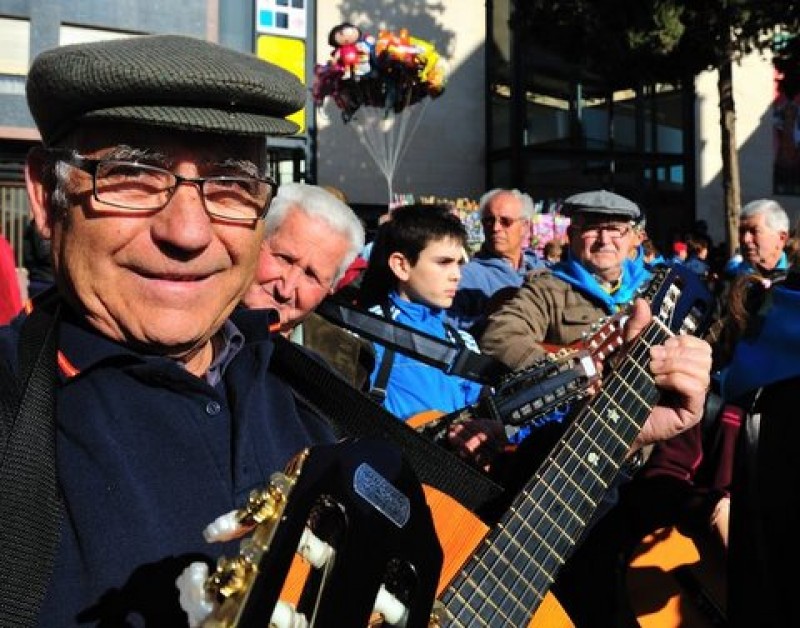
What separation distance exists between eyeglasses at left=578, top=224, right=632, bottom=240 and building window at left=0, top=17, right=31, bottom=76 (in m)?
11.6

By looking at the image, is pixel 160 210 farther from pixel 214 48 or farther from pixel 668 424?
pixel 668 424

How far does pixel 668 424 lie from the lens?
6.36ft

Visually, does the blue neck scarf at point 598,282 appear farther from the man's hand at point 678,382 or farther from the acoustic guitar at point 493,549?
the man's hand at point 678,382

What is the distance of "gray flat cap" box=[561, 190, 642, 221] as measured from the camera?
4117 millimetres

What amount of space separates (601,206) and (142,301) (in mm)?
3130

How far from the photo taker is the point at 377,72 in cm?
1301

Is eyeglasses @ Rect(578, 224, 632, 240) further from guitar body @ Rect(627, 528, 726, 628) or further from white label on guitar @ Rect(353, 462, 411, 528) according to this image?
white label on guitar @ Rect(353, 462, 411, 528)

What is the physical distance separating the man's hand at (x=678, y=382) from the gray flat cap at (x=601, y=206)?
89.1 inches

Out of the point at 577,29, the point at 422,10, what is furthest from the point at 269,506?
the point at 422,10

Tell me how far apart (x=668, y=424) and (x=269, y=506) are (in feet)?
4.50

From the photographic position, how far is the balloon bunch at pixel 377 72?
41.9 feet

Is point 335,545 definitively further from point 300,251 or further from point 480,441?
point 300,251

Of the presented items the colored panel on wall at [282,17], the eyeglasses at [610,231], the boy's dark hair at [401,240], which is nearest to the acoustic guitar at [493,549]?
the boy's dark hair at [401,240]

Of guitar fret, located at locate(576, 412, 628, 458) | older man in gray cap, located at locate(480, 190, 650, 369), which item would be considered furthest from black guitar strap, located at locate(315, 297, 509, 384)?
guitar fret, located at locate(576, 412, 628, 458)
